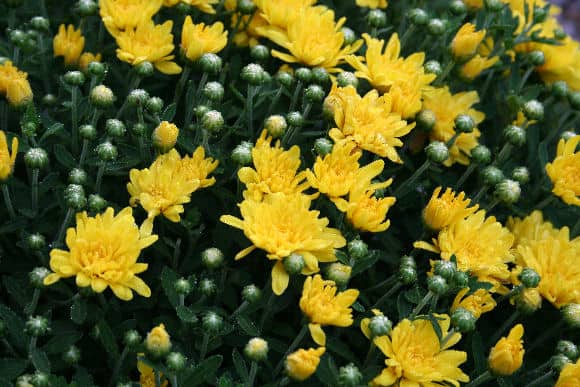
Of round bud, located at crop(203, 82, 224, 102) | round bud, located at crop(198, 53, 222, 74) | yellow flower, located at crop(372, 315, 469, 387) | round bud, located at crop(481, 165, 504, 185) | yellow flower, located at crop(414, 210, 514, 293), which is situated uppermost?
round bud, located at crop(198, 53, 222, 74)

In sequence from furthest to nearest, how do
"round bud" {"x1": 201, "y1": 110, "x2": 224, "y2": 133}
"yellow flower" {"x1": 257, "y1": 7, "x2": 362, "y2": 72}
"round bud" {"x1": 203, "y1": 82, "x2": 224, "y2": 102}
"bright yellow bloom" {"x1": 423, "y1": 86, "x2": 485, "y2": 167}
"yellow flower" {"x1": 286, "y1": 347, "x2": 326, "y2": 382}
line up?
1. "bright yellow bloom" {"x1": 423, "y1": 86, "x2": 485, "y2": 167}
2. "yellow flower" {"x1": 257, "y1": 7, "x2": 362, "y2": 72}
3. "round bud" {"x1": 203, "y1": 82, "x2": 224, "y2": 102}
4. "round bud" {"x1": 201, "y1": 110, "x2": 224, "y2": 133}
5. "yellow flower" {"x1": 286, "y1": 347, "x2": 326, "y2": 382}

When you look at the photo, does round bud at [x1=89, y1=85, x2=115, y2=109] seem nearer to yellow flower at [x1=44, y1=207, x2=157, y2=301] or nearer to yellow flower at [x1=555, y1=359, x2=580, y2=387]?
yellow flower at [x1=44, y1=207, x2=157, y2=301]

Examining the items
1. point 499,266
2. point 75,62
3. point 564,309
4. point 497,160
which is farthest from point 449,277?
point 75,62

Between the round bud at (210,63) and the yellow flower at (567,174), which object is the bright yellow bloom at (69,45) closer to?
the round bud at (210,63)

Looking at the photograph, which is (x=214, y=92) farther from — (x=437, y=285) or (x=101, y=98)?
(x=437, y=285)

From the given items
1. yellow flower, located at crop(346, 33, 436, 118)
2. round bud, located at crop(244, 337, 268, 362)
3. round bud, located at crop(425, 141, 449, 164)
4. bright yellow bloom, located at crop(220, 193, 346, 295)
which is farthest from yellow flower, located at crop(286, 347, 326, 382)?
yellow flower, located at crop(346, 33, 436, 118)

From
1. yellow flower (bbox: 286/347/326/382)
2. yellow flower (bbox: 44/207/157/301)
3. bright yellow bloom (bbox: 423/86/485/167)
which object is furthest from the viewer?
bright yellow bloom (bbox: 423/86/485/167)

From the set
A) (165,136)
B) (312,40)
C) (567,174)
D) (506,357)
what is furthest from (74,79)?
(567,174)
